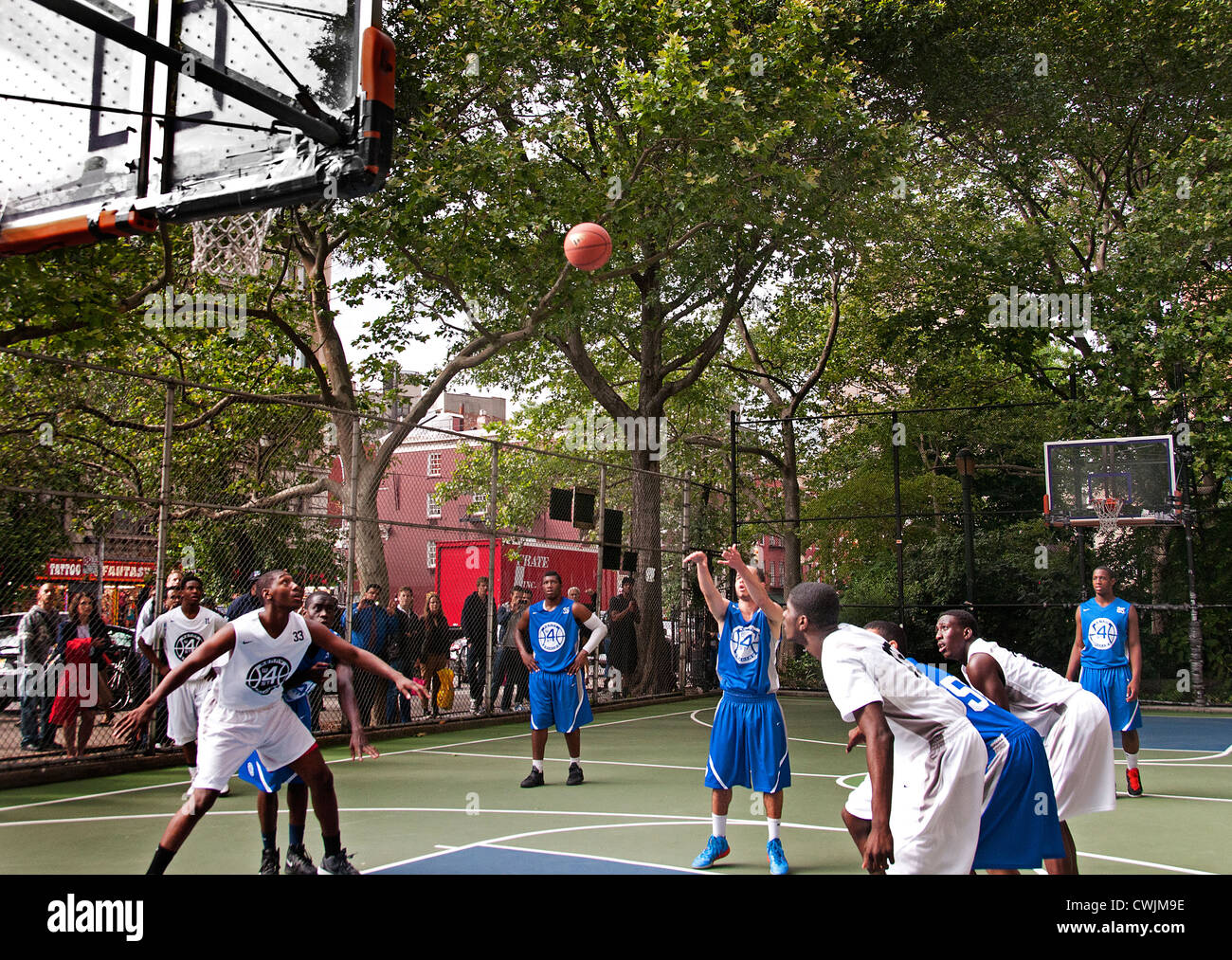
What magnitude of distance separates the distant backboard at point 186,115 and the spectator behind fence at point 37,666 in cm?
578

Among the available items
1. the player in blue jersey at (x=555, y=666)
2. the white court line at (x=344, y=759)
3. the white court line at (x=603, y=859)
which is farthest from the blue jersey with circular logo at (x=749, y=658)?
the white court line at (x=344, y=759)

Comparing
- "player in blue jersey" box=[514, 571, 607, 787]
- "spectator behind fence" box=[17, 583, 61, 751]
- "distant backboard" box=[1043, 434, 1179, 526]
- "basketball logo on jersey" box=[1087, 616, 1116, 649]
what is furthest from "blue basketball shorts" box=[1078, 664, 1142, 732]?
"spectator behind fence" box=[17, 583, 61, 751]

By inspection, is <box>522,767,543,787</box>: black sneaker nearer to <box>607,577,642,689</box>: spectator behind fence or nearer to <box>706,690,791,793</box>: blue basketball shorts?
<box>706,690,791,793</box>: blue basketball shorts

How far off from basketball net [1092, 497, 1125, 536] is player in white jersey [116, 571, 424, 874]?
14774mm

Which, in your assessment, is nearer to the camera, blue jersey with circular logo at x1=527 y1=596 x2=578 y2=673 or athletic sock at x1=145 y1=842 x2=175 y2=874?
athletic sock at x1=145 y1=842 x2=175 y2=874

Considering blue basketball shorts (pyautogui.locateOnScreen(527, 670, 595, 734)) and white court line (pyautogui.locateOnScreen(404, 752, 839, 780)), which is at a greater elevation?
blue basketball shorts (pyautogui.locateOnScreen(527, 670, 595, 734))

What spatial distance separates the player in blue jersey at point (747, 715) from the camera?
701cm

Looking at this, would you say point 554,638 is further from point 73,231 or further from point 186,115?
point 186,115

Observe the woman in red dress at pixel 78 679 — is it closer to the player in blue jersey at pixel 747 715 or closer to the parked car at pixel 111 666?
the parked car at pixel 111 666

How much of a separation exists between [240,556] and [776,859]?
10.5m

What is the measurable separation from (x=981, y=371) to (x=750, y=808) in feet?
70.6

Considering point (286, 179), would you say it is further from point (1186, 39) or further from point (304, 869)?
point (1186, 39)

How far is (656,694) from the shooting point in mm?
20609

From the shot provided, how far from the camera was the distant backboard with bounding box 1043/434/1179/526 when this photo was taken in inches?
679
